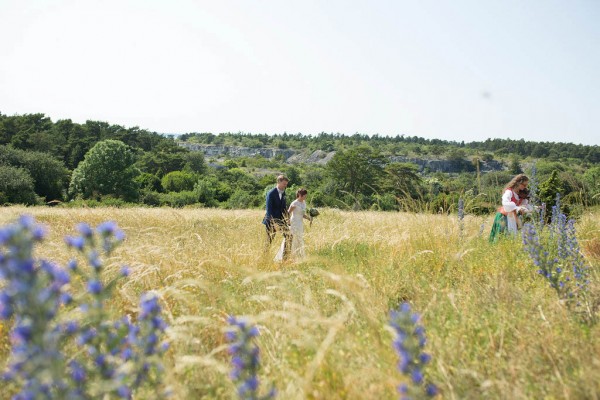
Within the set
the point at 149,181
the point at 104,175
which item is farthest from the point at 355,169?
the point at 104,175

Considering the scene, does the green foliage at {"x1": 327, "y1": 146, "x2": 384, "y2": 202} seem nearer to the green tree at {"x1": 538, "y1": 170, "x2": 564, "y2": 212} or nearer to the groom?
the green tree at {"x1": 538, "y1": 170, "x2": 564, "y2": 212}

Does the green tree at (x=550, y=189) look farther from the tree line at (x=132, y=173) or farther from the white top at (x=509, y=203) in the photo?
the tree line at (x=132, y=173)

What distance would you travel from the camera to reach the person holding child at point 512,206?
7.18 meters

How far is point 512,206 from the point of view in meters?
7.20

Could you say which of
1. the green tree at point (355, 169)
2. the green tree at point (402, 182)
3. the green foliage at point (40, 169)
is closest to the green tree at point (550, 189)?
the green tree at point (402, 182)

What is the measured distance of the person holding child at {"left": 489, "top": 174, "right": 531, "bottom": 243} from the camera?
7.18m

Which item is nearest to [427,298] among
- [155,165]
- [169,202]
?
[169,202]

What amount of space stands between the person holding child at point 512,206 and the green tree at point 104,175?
48545mm

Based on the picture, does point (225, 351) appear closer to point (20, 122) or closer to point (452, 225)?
point (452, 225)

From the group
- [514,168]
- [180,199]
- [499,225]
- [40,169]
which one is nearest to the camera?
[499,225]

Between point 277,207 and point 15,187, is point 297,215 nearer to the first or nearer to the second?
point 277,207

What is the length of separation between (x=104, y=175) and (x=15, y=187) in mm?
10909

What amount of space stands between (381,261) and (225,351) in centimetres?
241

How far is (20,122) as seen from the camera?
6344 centimetres
